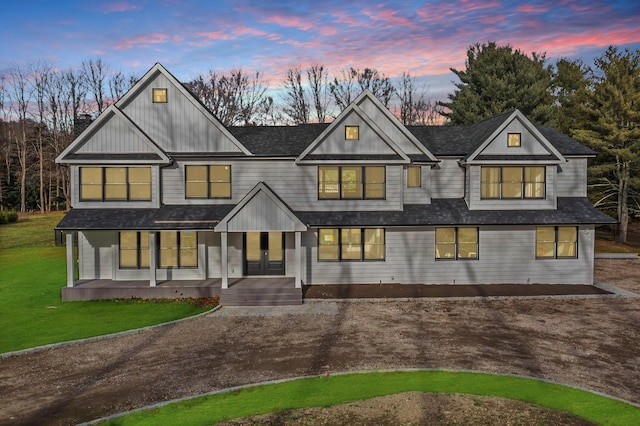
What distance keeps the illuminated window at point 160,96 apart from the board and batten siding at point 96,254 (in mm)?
7216

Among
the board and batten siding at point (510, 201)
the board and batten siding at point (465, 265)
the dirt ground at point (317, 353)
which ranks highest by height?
the board and batten siding at point (510, 201)

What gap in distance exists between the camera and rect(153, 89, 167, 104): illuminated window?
2397 centimetres

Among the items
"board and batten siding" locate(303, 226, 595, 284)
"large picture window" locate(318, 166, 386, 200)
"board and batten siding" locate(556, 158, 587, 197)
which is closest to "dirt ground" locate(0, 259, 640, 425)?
"board and batten siding" locate(303, 226, 595, 284)

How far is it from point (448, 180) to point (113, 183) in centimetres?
1768

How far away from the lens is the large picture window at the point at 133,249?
2317cm

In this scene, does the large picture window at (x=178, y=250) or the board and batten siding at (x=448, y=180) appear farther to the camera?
the board and batten siding at (x=448, y=180)

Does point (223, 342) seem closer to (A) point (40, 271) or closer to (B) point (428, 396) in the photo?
(B) point (428, 396)

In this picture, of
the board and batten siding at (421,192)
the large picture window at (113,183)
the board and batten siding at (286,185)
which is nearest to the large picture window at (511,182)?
the board and batten siding at (421,192)

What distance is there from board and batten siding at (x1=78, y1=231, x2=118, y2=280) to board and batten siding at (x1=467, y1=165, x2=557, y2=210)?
18.6m

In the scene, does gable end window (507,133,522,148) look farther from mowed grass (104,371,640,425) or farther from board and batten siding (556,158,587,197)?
mowed grass (104,371,640,425)

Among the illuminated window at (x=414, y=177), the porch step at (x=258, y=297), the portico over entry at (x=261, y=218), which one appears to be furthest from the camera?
the illuminated window at (x=414, y=177)

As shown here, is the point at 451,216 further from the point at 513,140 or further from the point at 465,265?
the point at 513,140

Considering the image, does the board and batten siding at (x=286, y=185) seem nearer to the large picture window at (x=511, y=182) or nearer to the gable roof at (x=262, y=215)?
the gable roof at (x=262, y=215)

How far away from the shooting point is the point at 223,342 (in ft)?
50.1
